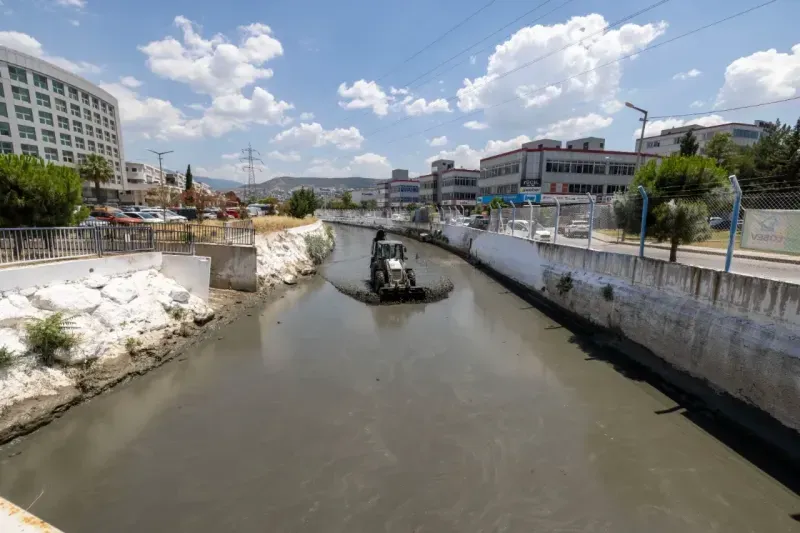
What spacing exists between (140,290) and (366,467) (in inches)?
331

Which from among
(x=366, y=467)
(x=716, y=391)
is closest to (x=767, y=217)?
(x=716, y=391)

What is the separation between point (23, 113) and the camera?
48.0 m

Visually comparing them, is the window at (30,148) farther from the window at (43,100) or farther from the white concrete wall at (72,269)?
the white concrete wall at (72,269)

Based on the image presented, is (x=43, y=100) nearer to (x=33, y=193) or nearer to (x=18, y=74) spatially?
(x=18, y=74)

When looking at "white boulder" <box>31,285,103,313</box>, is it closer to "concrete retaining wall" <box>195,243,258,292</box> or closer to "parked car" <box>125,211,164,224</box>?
"concrete retaining wall" <box>195,243,258,292</box>

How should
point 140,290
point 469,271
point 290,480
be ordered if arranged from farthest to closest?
point 469,271 < point 140,290 < point 290,480

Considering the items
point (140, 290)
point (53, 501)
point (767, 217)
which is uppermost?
point (767, 217)

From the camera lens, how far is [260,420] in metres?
7.46

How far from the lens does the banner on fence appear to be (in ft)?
23.3

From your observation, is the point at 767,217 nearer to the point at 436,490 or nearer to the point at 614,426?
the point at 614,426

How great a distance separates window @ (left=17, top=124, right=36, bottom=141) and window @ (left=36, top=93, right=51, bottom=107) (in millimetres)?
4048

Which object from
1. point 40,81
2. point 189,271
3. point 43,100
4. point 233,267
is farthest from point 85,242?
point 40,81

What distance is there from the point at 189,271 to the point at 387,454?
31.3ft

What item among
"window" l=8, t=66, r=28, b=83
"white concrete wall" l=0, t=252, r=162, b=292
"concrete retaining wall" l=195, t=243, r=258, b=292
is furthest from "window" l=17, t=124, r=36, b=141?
"white concrete wall" l=0, t=252, r=162, b=292
